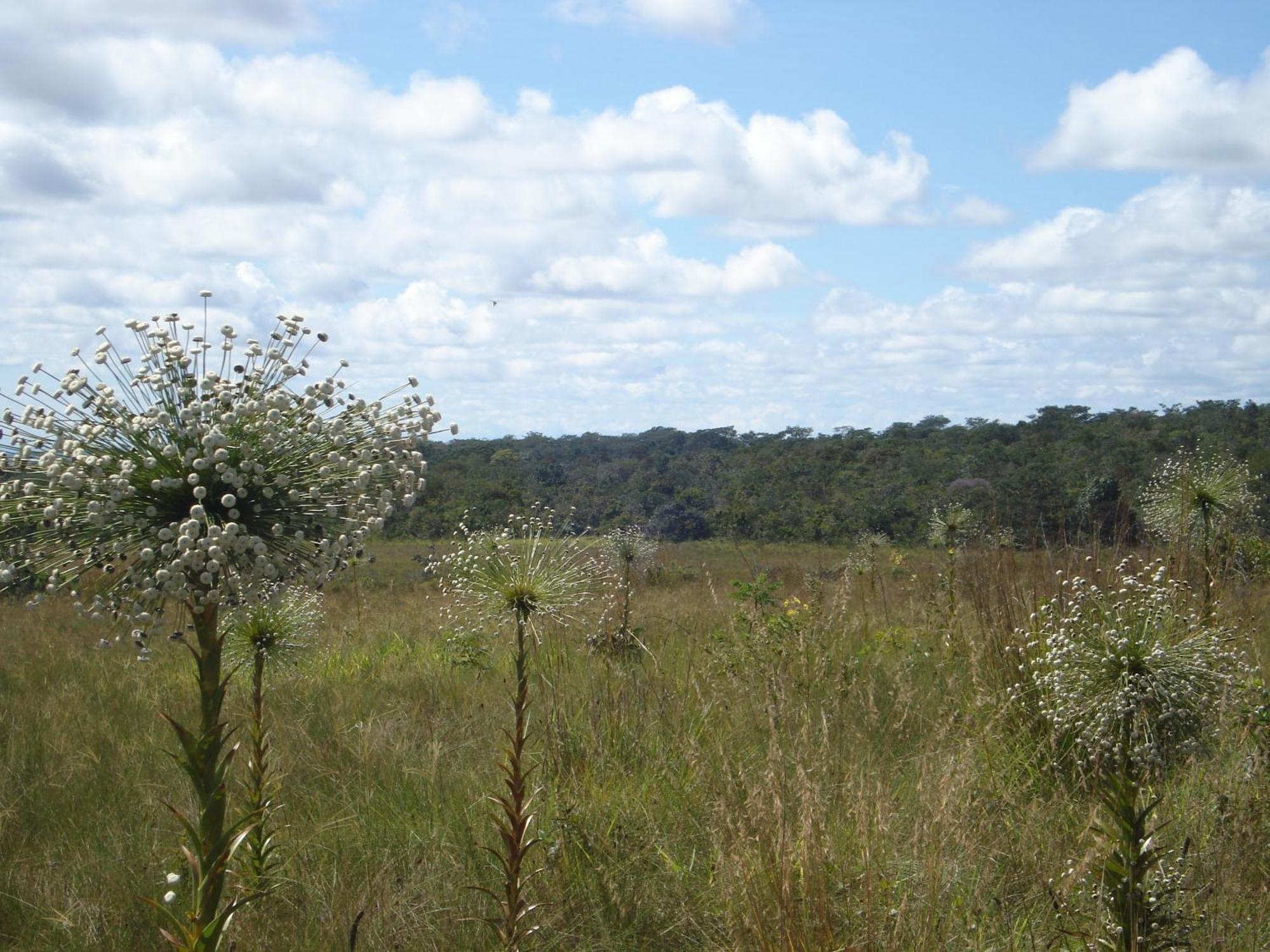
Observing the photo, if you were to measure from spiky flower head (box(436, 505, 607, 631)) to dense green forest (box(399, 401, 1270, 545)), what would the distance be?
14.5 m

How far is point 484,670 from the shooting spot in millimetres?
8836

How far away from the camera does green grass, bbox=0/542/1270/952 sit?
3.75 m

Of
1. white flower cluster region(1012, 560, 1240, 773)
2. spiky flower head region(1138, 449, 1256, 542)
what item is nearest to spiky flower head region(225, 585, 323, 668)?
white flower cluster region(1012, 560, 1240, 773)

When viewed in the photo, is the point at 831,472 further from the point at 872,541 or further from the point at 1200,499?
the point at 1200,499

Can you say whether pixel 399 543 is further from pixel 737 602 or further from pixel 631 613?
pixel 737 602

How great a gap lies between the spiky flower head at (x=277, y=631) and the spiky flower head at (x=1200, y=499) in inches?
238

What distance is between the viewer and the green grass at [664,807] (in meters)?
3.75

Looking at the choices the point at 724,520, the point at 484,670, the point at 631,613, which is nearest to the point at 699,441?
the point at 724,520

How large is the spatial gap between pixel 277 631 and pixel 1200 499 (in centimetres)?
673

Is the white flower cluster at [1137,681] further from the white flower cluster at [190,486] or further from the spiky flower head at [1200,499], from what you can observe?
the spiky flower head at [1200,499]

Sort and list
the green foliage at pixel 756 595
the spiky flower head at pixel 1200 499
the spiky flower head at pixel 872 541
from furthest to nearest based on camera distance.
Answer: the spiky flower head at pixel 872 541
the green foliage at pixel 756 595
the spiky flower head at pixel 1200 499

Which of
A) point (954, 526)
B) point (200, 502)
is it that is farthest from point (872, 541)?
point (200, 502)

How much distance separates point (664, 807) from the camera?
16.6 feet

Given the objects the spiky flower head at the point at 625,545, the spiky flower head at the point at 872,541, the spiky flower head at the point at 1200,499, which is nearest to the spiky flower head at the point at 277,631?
the spiky flower head at the point at 625,545
